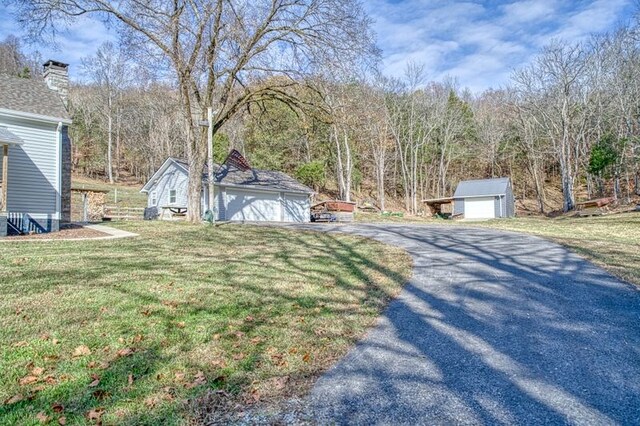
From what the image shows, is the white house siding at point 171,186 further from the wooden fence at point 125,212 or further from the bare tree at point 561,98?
the bare tree at point 561,98

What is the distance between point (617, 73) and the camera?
2773cm

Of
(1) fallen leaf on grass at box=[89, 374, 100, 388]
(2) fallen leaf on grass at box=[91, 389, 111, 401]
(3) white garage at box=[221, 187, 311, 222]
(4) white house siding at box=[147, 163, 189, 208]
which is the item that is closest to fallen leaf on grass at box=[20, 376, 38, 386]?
(1) fallen leaf on grass at box=[89, 374, 100, 388]

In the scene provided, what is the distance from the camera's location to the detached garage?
2034cm

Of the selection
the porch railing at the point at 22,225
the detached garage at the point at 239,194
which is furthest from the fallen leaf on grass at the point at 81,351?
the detached garage at the point at 239,194

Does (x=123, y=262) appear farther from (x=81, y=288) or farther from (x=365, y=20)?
(x=365, y=20)

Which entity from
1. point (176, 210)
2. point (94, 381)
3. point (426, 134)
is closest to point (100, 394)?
point (94, 381)

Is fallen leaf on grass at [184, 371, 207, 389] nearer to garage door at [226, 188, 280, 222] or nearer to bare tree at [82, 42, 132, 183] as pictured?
garage door at [226, 188, 280, 222]

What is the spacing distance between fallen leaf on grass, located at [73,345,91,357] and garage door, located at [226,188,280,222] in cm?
1704

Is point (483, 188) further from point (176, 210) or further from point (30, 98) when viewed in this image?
point (30, 98)

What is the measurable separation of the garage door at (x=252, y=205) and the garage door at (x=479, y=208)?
1718 cm

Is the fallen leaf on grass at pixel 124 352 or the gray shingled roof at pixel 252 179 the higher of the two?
the gray shingled roof at pixel 252 179

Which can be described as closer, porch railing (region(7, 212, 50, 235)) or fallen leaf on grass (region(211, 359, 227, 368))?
fallen leaf on grass (region(211, 359, 227, 368))

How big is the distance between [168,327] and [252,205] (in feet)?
58.2

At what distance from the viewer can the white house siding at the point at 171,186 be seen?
21.4 meters
